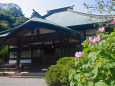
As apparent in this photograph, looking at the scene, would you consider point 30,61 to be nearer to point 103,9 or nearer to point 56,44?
point 56,44

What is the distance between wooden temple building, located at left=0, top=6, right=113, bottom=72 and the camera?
8.99 m

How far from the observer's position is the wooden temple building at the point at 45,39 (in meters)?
8.99

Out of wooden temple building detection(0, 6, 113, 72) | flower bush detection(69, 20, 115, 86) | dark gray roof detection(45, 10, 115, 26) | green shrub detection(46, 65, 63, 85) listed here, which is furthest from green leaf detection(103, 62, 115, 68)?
wooden temple building detection(0, 6, 113, 72)

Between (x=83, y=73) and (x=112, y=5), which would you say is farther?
(x=112, y=5)

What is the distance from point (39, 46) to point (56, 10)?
6701mm

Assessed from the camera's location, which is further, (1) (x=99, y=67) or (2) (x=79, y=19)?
(2) (x=79, y=19)

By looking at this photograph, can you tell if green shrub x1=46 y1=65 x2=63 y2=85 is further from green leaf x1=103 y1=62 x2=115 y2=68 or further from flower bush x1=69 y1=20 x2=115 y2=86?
green leaf x1=103 y1=62 x2=115 y2=68

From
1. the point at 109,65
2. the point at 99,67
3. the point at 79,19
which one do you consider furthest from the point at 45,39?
the point at 109,65

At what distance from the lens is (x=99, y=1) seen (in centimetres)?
616

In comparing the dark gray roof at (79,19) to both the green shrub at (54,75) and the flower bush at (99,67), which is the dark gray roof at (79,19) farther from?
the flower bush at (99,67)

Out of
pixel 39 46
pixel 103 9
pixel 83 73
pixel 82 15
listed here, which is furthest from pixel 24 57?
pixel 83 73

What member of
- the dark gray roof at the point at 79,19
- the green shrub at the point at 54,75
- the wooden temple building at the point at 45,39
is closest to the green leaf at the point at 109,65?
the green shrub at the point at 54,75

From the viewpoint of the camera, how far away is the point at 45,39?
9.60 m

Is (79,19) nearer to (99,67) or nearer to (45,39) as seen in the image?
(45,39)
